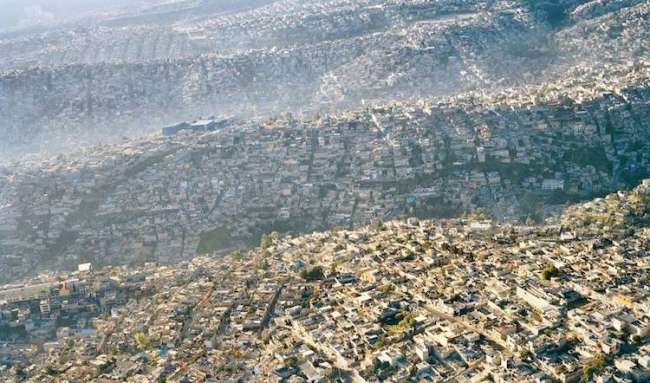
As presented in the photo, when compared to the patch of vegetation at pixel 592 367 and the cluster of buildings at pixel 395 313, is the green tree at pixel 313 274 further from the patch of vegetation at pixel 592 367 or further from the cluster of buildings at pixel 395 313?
the patch of vegetation at pixel 592 367

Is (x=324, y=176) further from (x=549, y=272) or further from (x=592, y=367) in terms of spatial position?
(x=592, y=367)

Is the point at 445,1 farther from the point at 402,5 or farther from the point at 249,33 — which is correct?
the point at 249,33

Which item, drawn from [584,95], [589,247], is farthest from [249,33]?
[589,247]

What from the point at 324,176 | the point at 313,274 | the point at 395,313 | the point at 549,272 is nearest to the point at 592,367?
the point at 549,272

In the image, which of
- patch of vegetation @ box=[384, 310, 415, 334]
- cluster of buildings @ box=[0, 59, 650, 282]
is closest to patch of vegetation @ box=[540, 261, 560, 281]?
patch of vegetation @ box=[384, 310, 415, 334]

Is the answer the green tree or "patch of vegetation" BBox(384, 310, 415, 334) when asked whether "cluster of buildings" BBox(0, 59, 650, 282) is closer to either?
the green tree

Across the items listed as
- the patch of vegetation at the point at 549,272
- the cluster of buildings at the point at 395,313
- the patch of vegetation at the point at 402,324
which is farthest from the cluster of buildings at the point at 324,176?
the patch of vegetation at the point at 402,324
